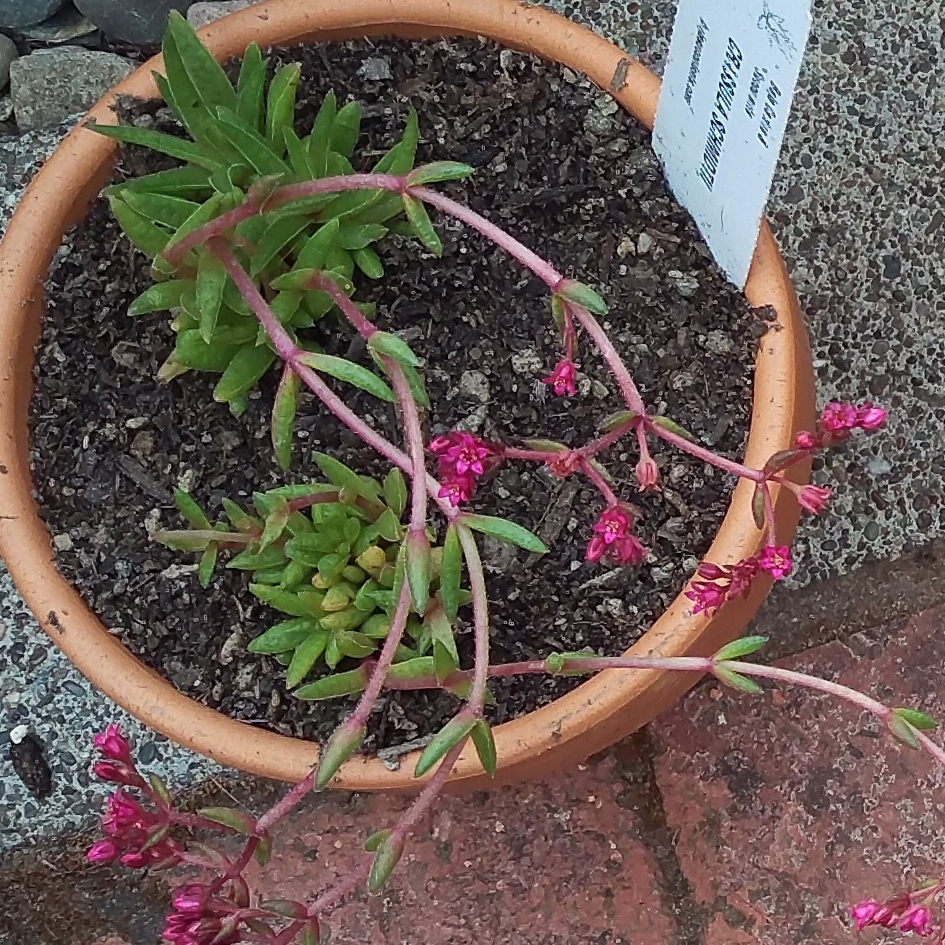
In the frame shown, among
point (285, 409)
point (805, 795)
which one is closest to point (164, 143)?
point (285, 409)

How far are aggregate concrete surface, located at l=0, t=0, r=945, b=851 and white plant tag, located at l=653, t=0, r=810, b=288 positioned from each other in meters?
0.32

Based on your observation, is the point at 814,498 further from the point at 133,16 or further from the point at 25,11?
the point at 25,11

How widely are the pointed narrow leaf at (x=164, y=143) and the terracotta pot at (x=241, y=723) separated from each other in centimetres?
10

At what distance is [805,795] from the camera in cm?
115

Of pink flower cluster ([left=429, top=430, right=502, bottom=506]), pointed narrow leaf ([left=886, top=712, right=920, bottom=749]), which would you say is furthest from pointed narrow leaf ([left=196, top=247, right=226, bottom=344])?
pointed narrow leaf ([left=886, top=712, right=920, bottom=749])

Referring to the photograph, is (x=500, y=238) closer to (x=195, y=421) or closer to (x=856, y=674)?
(x=195, y=421)

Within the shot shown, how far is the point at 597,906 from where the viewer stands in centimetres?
114

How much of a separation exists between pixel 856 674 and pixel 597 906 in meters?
0.32

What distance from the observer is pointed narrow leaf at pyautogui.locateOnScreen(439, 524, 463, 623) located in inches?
30.8

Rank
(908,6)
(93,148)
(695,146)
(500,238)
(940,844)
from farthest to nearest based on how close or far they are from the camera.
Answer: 1. (908,6)
2. (940,844)
3. (93,148)
4. (695,146)
5. (500,238)

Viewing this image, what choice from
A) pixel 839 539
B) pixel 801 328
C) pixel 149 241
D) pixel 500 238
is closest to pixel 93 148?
pixel 149 241

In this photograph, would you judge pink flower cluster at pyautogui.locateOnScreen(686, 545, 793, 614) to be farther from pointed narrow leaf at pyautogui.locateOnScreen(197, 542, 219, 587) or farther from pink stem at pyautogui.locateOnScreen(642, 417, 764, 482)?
pointed narrow leaf at pyautogui.locateOnScreen(197, 542, 219, 587)

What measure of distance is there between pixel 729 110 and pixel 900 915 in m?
0.48

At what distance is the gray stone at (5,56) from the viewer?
132 centimetres
